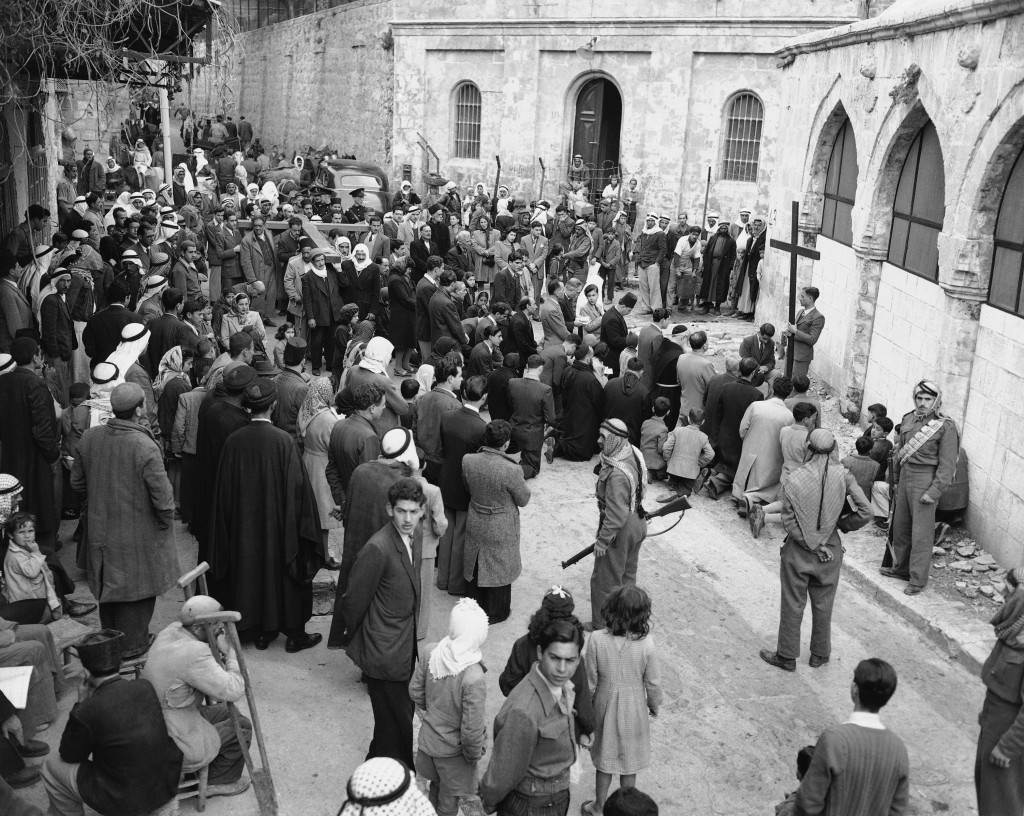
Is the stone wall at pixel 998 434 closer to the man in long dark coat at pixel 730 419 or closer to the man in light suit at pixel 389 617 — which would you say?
the man in long dark coat at pixel 730 419

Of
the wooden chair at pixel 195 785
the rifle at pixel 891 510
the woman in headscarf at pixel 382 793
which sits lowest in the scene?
the wooden chair at pixel 195 785

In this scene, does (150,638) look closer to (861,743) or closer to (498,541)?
(498,541)

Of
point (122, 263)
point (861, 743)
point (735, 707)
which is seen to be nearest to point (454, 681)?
point (861, 743)

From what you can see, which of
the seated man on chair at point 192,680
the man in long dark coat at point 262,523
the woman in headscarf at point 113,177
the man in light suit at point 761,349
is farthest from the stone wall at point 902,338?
the woman in headscarf at point 113,177

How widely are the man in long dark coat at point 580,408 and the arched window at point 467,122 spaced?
18.1m

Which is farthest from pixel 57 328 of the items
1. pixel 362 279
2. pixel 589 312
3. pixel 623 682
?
pixel 623 682

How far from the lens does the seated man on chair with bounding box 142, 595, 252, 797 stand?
16.3 ft

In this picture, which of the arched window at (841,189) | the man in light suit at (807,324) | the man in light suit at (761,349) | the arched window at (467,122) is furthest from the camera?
the arched window at (467,122)

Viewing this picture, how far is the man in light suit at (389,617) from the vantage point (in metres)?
5.43

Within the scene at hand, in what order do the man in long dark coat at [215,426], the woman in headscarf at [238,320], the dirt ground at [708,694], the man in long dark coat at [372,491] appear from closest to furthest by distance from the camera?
the dirt ground at [708,694]
the man in long dark coat at [372,491]
the man in long dark coat at [215,426]
the woman in headscarf at [238,320]

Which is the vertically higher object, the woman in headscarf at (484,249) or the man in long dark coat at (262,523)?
the woman in headscarf at (484,249)

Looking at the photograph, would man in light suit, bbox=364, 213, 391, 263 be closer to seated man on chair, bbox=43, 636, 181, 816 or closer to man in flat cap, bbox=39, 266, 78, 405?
man in flat cap, bbox=39, 266, 78, 405

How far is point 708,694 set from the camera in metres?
6.95

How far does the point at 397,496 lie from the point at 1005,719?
329 centimetres
